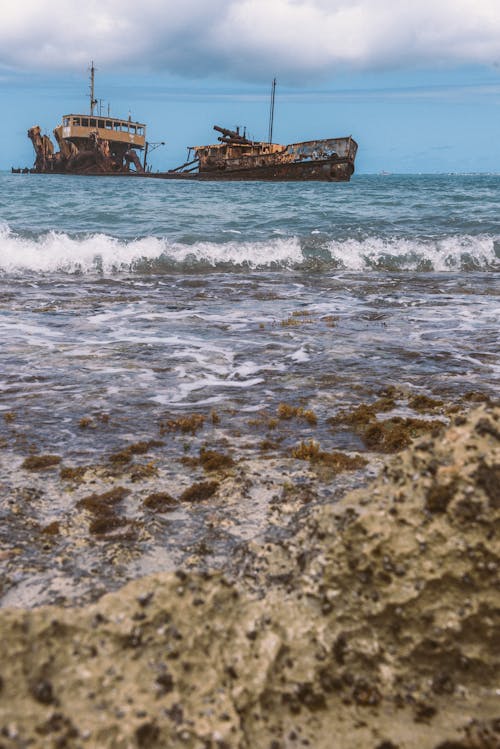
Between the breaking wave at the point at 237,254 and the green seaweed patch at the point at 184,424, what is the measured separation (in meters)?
9.92

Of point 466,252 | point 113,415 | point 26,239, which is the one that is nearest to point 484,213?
point 466,252

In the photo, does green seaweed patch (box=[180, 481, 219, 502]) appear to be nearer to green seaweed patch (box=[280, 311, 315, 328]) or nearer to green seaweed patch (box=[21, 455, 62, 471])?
green seaweed patch (box=[21, 455, 62, 471])

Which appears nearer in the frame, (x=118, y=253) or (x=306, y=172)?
(x=118, y=253)

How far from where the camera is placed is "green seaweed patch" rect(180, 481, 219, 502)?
319cm

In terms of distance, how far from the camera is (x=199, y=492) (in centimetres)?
322

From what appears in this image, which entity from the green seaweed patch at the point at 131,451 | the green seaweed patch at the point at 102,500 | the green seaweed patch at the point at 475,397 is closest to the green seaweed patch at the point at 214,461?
the green seaweed patch at the point at 131,451

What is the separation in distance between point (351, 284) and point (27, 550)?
33.1ft

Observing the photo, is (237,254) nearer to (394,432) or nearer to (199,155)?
(394,432)

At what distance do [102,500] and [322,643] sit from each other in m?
1.65

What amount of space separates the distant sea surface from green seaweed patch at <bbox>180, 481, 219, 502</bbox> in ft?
3.62

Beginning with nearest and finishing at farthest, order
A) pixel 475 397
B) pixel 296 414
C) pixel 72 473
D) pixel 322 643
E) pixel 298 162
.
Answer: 1. pixel 322 643
2. pixel 72 473
3. pixel 296 414
4. pixel 475 397
5. pixel 298 162

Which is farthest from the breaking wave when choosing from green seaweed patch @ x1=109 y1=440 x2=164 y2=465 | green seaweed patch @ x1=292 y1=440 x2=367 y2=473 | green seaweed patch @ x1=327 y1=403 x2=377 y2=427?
green seaweed patch @ x1=292 y1=440 x2=367 y2=473

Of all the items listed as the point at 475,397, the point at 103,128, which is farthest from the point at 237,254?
the point at 103,128

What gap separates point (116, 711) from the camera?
149cm
